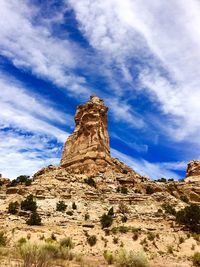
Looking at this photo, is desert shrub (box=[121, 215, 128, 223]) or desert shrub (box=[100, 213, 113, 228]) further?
desert shrub (box=[121, 215, 128, 223])

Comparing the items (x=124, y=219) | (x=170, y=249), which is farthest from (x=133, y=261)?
(x=124, y=219)

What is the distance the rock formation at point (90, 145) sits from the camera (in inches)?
3127

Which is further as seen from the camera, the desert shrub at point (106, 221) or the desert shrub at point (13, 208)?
the desert shrub at point (13, 208)

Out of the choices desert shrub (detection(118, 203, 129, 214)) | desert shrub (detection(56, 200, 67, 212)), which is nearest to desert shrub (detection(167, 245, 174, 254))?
desert shrub (detection(118, 203, 129, 214))

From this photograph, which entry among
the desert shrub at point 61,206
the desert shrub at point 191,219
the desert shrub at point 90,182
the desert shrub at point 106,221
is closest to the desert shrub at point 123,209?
the desert shrub at point 106,221

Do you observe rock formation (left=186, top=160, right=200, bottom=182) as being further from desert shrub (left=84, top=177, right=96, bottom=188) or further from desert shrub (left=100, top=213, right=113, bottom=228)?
desert shrub (left=100, top=213, right=113, bottom=228)

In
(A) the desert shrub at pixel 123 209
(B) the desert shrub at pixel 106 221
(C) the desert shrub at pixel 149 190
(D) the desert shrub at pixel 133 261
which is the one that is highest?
(C) the desert shrub at pixel 149 190

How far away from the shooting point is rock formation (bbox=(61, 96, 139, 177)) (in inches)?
3127

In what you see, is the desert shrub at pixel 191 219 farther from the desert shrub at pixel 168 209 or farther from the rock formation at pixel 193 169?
the rock formation at pixel 193 169

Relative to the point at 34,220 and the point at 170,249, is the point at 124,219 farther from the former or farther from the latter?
the point at 170,249

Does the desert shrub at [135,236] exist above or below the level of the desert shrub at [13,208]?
below

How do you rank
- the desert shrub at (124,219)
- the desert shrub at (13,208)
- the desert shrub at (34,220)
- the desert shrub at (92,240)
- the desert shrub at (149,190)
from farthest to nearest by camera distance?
1. the desert shrub at (149,190)
2. the desert shrub at (13,208)
3. the desert shrub at (124,219)
4. the desert shrub at (34,220)
5. the desert shrub at (92,240)

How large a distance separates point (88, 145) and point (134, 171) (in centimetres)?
1576

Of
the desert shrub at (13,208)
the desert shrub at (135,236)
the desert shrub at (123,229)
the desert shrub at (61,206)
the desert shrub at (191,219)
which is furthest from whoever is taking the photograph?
the desert shrub at (61,206)
